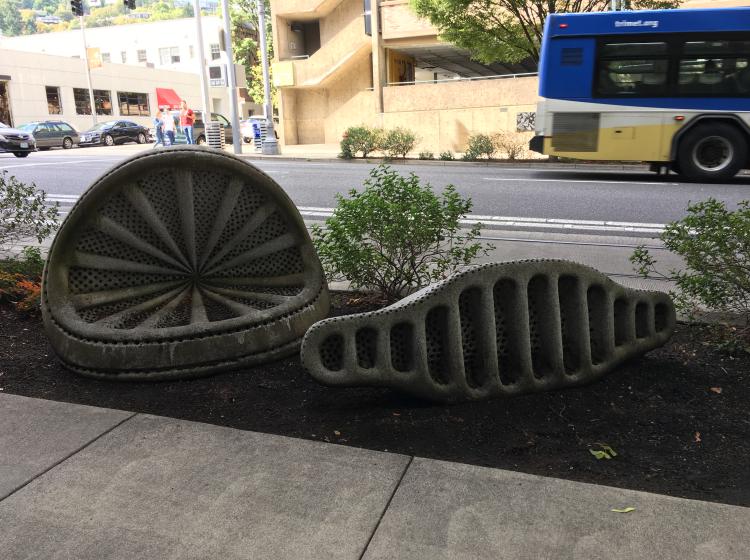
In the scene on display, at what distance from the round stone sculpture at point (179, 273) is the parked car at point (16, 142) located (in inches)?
1082

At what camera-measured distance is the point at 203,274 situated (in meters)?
4.19

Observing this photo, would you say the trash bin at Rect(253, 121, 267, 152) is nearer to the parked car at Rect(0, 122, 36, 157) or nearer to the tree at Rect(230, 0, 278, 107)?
the parked car at Rect(0, 122, 36, 157)

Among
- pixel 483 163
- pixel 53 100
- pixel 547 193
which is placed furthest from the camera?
pixel 53 100

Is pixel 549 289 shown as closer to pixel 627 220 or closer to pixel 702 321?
pixel 702 321

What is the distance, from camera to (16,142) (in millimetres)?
27516

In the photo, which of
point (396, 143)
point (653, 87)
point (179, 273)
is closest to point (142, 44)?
point (396, 143)

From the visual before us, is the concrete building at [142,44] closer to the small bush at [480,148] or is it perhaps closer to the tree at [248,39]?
the tree at [248,39]

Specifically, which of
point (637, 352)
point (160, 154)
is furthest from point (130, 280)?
point (637, 352)

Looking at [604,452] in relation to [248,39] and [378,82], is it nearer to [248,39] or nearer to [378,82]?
[378,82]

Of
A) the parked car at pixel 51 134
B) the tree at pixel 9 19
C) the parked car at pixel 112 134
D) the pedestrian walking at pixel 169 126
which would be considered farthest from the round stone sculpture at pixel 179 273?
the tree at pixel 9 19

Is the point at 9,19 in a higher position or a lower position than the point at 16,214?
higher

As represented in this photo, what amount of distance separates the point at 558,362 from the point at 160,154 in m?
2.52

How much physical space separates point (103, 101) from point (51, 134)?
24.1 metres

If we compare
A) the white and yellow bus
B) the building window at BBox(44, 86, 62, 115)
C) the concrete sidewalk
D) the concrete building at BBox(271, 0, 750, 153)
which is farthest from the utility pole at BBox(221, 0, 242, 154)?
the building window at BBox(44, 86, 62, 115)
